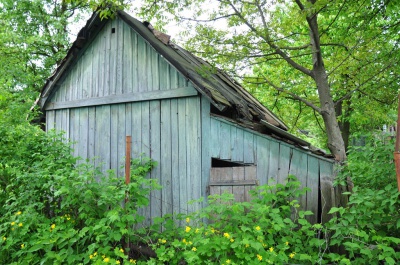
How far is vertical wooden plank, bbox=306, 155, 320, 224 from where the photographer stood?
19.0 feet

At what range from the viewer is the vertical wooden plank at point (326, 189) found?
229 inches

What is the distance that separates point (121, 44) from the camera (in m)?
6.97

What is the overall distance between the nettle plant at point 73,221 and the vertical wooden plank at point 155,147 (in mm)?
1016

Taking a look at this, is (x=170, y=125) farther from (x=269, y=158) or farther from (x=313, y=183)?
(x=313, y=183)

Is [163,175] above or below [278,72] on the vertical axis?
below

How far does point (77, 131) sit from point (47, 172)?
8.24ft

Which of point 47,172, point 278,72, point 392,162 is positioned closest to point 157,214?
point 47,172

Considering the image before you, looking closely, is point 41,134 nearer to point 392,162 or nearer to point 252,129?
point 252,129

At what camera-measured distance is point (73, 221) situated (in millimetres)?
5207

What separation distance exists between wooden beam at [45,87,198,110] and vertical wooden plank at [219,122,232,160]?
75cm

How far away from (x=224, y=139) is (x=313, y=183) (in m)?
1.66

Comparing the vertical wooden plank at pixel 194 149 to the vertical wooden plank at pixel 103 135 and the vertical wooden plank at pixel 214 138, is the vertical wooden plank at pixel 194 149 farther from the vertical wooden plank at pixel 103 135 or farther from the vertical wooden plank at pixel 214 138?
the vertical wooden plank at pixel 103 135

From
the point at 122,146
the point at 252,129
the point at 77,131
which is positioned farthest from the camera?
the point at 77,131

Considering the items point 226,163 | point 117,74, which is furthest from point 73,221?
point 117,74
